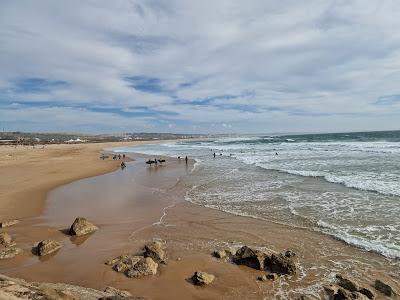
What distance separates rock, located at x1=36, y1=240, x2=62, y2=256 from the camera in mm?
9062

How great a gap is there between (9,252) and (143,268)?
13.2 feet

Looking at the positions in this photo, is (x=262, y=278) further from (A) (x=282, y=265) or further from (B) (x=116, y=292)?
(B) (x=116, y=292)

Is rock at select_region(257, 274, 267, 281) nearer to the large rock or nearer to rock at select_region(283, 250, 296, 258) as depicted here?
rock at select_region(283, 250, 296, 258)

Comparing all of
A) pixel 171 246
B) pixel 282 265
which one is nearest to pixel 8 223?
pixel 171 246

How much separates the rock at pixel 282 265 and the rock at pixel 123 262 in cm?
328

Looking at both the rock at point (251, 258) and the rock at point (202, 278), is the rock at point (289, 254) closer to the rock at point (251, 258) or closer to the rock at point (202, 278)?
the rock at point (251, 258)

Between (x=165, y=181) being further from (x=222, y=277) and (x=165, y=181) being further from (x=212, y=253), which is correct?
(x=222, y=277)

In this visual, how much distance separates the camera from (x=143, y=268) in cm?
784

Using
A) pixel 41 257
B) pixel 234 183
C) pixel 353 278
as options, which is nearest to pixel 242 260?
pixel 353 278

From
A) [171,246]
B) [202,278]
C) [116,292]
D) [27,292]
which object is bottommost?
[171,246]

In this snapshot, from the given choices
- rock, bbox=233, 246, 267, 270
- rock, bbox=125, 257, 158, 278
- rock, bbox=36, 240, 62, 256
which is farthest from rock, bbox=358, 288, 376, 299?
rock, bbox=36, 240, 62, 256

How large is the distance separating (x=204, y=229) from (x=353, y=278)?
16.5 ft

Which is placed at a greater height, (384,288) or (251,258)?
(251,258)

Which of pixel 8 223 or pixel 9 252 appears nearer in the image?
pixel 9 252
